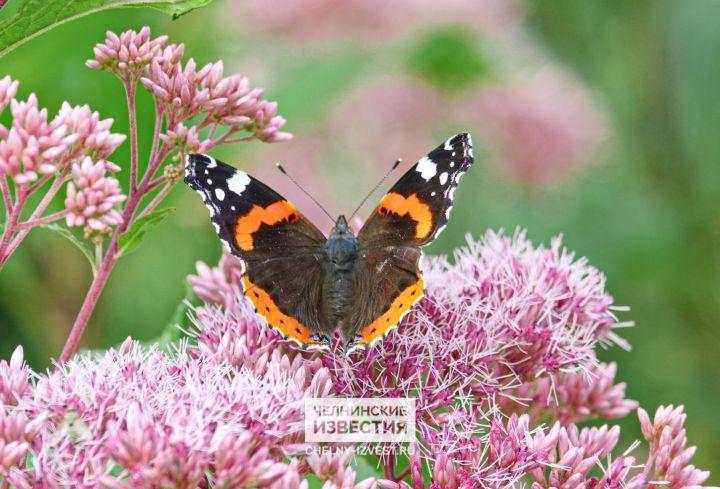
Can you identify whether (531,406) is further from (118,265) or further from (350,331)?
(118,265)

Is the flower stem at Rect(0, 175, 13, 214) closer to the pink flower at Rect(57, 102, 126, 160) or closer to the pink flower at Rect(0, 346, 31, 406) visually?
the pink flower at Rect(57, 102, 126, 160)

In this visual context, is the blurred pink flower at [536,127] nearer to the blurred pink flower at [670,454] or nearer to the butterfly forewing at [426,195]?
the butterfly forewing at [426,195]

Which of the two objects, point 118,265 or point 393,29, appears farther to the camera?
point 393,29

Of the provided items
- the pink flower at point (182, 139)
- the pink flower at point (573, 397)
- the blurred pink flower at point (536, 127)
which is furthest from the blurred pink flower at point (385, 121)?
the pink flower at point (182, 139)

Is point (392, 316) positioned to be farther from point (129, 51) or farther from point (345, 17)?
point (345, 17)

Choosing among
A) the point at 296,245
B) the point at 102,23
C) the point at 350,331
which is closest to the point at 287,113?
the point at 102,23

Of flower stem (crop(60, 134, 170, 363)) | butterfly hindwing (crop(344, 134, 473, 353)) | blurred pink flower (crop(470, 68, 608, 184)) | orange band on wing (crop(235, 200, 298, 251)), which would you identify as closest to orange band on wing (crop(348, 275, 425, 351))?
butterfly hindwing (crop(344, 134, 473, 353))
